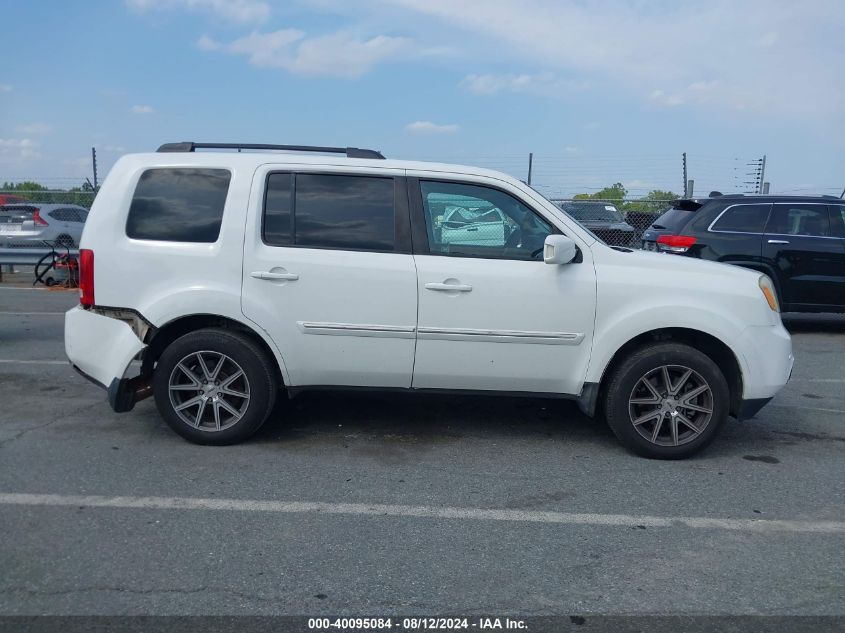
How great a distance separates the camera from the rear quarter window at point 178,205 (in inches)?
198

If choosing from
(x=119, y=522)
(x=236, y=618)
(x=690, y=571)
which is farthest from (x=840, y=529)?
(x=119, y=522)

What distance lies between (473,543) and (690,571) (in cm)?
99

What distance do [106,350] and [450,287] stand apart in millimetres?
2220

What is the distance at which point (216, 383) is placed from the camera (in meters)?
5.07

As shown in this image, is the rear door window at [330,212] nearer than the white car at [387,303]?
No

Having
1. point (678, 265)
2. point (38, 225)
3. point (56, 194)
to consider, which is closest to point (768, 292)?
point (678, 265)

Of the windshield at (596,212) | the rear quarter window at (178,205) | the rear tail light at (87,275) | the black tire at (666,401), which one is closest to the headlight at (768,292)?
the black tire at (666,401)

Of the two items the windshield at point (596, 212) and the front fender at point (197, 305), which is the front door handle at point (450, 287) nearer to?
the front fender at point (197, 305)

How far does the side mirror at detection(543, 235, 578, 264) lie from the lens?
4.79 metres

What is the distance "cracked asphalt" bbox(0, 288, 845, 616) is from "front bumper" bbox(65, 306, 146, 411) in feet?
1.25

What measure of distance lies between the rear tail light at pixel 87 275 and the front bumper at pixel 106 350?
93 millimetres

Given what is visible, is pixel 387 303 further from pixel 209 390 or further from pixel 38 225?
pixel 38 225

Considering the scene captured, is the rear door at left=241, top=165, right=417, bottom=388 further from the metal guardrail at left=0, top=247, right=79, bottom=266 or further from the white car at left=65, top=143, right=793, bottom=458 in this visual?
the metal guardrail at left=0, top=247, right=79, bottom=266

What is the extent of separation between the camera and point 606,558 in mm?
3662
